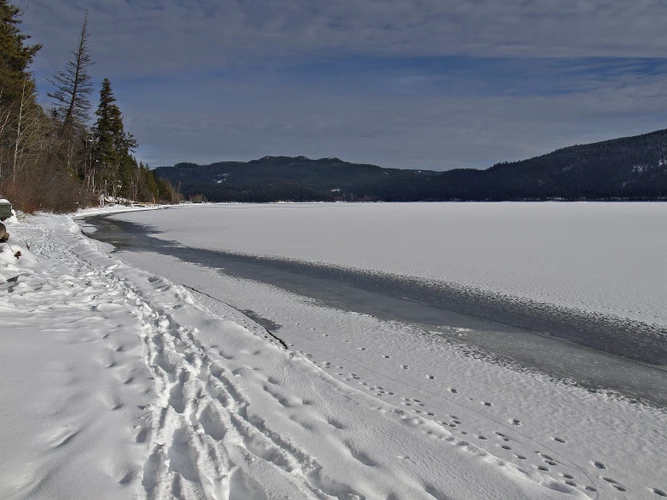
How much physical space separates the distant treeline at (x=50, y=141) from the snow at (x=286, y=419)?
2484 cm

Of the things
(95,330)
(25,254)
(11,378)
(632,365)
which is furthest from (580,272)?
(25,254)

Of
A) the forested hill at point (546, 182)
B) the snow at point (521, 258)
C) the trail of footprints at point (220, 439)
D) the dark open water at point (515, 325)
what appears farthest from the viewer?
the forested hill at point (546, 182)

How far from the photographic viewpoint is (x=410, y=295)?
9.72 m

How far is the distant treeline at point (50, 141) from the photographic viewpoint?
28.4 metres

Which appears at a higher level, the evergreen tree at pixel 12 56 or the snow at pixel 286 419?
the evergreen tree at pixel 12 56

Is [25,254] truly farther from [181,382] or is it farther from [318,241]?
[318,241]

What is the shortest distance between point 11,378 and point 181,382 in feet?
4.95

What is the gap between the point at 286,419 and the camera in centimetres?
397

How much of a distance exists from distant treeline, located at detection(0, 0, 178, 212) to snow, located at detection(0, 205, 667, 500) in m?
24.8

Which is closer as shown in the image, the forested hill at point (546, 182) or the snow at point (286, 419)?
the snow at point (286, 419)

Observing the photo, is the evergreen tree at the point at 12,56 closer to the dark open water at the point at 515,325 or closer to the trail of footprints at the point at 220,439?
the dark open water at the point at 515,325

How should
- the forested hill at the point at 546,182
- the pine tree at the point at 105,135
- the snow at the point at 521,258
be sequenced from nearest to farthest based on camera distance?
the snow at the point at 521,258, the pine tree at the point at 105,135, the forested hill at the point at 546,182

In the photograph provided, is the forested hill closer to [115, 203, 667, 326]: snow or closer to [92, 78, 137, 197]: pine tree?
[92, 78, 137, 197]: pine tree

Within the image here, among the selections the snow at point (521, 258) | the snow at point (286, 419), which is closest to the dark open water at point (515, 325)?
the snow at point (286, 419)
